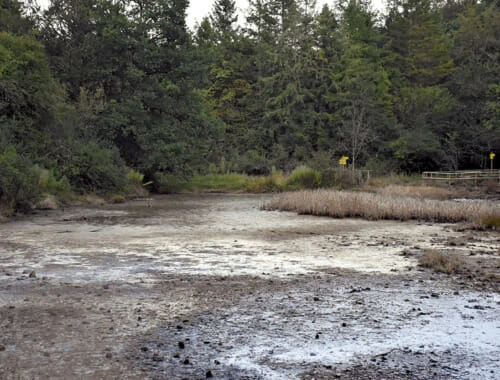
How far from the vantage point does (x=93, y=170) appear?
3266 centimetres

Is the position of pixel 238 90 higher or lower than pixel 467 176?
higher

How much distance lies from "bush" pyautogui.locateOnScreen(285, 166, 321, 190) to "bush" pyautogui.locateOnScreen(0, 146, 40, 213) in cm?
1959

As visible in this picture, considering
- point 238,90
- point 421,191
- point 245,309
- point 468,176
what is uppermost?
point 238,90

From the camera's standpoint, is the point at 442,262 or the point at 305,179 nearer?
the point at 442,262

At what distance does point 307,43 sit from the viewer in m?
57.0

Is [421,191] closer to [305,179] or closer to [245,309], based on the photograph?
[305,179]

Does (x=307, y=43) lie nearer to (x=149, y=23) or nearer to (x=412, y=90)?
(x=412, y=90)

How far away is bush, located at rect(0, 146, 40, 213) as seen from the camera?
2264 cm

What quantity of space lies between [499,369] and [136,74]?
35337mm

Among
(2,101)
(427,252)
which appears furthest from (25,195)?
(427,252)

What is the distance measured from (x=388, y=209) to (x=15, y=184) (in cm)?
1445

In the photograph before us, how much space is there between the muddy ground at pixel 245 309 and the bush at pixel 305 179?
22968 mm

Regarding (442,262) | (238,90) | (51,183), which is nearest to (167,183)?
(51,183)

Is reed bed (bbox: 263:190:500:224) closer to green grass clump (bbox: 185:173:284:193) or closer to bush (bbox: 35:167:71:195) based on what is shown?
bush (bbox: 35:167:71:195)
